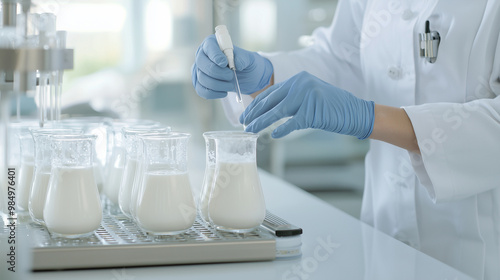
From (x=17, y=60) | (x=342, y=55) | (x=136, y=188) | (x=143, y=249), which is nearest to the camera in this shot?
(x=17, y=60)

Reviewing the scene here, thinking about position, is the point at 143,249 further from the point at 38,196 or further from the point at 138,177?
the point at 38,196

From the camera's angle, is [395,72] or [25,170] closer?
[25,170]

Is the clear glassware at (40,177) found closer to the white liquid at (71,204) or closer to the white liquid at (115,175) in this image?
the white liquid at (71,204)

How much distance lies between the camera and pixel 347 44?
198cm

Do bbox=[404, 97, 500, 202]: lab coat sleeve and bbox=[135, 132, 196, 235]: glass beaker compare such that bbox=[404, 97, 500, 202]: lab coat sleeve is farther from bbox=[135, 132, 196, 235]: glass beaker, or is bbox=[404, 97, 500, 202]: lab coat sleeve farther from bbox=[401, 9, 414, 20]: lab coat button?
bbox=[135, 132, 196, 235]: glass beaker

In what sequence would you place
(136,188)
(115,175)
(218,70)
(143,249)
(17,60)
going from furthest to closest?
1. (218,70)
2. (115,175)
3. (136,188)
4. (143,249)
5. (17,60)

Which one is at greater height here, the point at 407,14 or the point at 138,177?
the point at 407,14

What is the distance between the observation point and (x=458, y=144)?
139 centimetres

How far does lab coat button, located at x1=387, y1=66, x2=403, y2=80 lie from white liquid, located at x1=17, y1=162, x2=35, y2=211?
967 millimetres

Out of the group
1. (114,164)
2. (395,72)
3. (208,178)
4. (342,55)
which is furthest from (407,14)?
(114,164)

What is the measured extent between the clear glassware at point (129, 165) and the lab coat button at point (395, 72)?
2.26ft

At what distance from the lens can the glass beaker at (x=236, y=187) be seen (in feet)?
3.82

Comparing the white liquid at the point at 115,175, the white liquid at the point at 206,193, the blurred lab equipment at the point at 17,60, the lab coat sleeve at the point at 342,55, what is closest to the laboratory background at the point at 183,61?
the lab coat sleeve at the point at 342,55

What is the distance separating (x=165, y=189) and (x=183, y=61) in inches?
133
